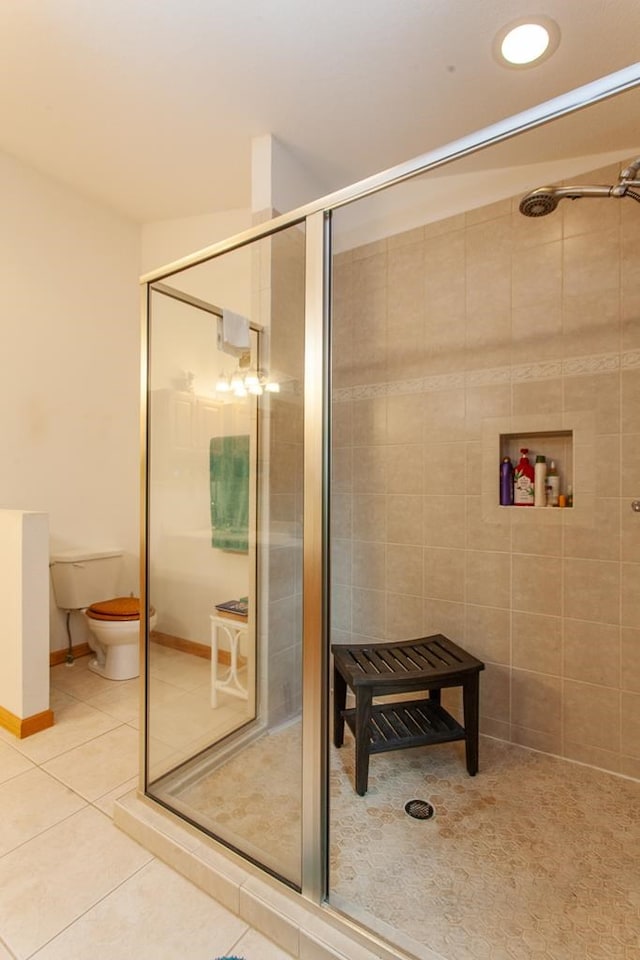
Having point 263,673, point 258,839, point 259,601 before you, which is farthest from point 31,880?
point 259,601

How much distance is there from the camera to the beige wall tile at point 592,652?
1.75 metres

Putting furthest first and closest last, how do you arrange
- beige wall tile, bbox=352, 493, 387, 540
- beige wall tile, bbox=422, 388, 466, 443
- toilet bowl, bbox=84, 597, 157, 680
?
1. toilet bowl, bbox=84, 597, 157, 680
2. beige wall tile, bbox=352, 493, 387, 540
3. beige wall tile, bbox=422, 388, 466, 443

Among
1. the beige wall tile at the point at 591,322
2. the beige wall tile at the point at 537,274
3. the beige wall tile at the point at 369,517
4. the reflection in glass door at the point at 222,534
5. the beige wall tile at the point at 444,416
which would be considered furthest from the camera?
the beige wall tile at the point at 369,517

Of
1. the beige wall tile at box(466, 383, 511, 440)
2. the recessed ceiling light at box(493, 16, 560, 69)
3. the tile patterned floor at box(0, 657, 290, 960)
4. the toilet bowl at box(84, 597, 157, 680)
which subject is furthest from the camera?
the toilet bowl at box(84, 597, 157, 680)

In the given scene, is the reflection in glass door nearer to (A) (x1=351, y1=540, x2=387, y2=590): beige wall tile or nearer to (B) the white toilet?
(A) (x1=351, y1=540, x2=387, y2=590): beige wall tile

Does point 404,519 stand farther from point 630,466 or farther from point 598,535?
point 630,466

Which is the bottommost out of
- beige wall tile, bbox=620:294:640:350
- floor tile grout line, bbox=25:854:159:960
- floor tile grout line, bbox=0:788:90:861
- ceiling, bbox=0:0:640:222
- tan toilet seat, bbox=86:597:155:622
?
floor tile grout line, bbox=25:854:159:960

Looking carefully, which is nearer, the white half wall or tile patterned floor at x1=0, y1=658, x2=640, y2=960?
tile patterned floor at x1=0, y1=658, x2=640, y2=960

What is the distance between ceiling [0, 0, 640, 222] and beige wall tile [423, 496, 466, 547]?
1.38 m

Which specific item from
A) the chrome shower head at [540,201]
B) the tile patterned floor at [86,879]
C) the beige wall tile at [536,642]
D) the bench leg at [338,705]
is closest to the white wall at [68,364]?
the tile patterned floor at [86,879]

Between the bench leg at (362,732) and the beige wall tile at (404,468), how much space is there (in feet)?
3.06

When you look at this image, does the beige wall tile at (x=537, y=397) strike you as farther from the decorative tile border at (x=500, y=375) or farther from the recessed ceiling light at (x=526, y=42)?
Result: the recessed ceiling light at (x=526, y=42)

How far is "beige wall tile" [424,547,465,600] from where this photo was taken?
208cm

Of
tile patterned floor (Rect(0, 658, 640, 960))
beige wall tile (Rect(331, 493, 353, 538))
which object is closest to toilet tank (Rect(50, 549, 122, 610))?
tile patterned floor (Rect(0, 658, 640, 960))
